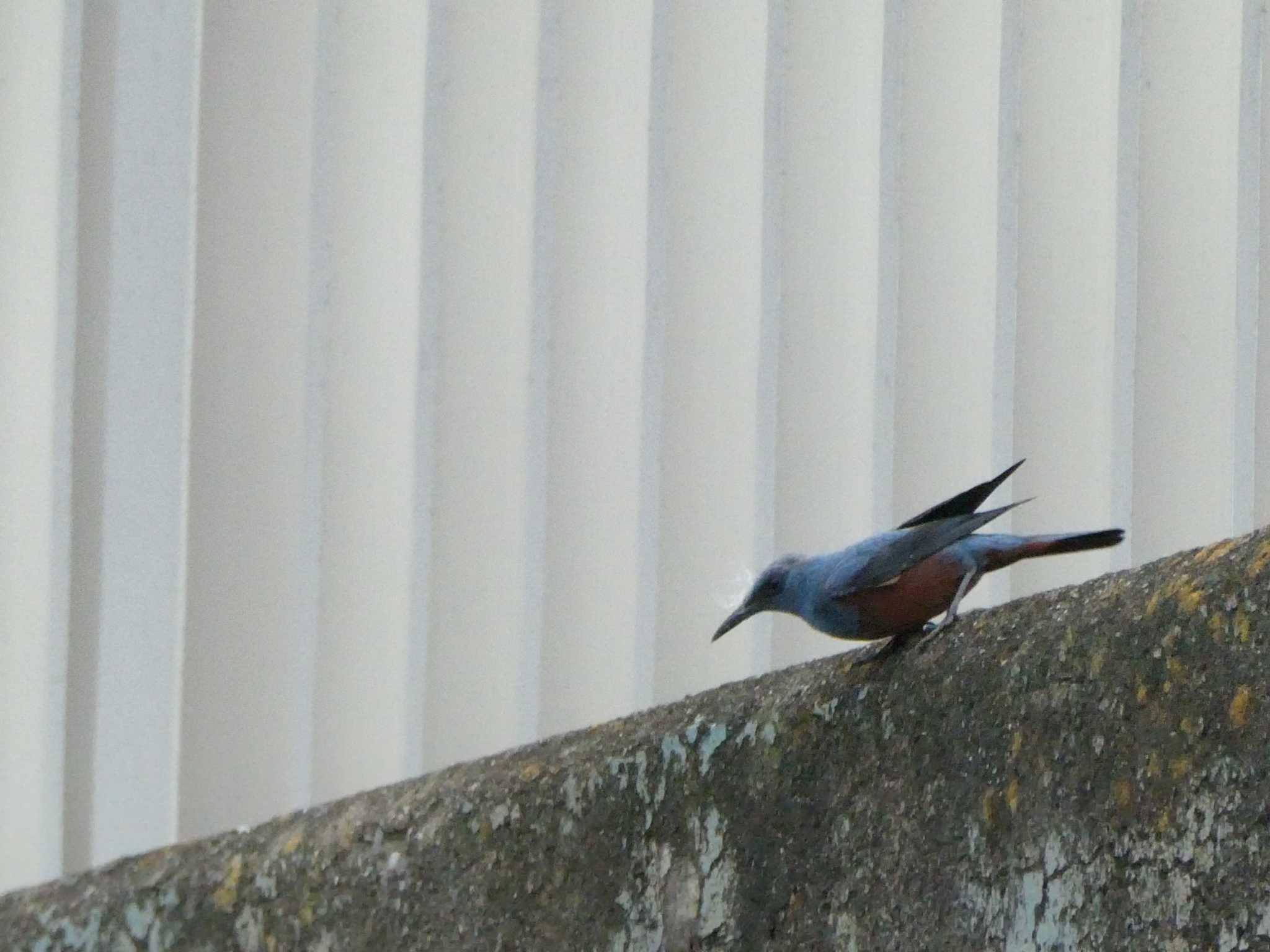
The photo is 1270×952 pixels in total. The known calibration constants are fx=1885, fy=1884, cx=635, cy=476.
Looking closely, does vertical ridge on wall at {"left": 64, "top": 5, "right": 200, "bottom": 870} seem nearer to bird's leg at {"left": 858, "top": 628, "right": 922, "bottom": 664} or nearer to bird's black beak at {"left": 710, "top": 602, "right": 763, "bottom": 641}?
bird's black beak at {"left": 710, "top": 602, "right": 763, "bottom": 641}

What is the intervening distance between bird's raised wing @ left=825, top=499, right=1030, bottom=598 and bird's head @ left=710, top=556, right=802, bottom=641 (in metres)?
0.27

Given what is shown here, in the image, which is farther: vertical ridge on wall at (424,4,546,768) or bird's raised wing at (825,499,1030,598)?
vertical ridge on wall at (424,4,546,768)

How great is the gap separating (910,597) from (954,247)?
225 cm

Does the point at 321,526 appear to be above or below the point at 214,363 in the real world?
below

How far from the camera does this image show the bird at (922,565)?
2334 millimetres

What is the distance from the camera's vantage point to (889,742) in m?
1.63

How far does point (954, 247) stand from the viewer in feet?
14.5

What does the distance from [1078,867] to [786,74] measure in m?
3.26

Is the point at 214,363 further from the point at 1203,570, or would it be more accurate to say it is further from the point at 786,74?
the point at 1203,570

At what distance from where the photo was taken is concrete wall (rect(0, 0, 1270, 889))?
414 centimetres

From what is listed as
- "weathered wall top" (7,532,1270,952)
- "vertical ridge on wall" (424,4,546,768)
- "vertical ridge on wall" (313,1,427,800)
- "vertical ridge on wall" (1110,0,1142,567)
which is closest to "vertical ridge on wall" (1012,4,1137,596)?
"vertical ridge on wall" (1110,0,1142,567)

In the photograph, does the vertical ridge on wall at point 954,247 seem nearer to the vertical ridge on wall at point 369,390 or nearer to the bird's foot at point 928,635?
the vertical ridge on wall at point 369,390

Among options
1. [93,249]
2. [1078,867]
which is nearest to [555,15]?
[93,249]

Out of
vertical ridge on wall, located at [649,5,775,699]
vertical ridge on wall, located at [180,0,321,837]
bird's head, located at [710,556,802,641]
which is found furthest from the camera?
vertical ridge on wall, located at [649,5,775,699]
